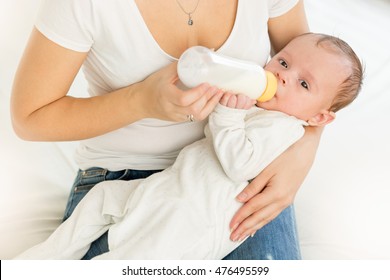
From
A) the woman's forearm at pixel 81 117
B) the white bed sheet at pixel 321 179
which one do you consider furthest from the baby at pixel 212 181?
the white bed sheet at pixel 321 179

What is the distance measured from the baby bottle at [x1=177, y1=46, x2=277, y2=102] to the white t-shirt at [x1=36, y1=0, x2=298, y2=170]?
119 mm

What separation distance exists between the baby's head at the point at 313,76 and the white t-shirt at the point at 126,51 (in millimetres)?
74

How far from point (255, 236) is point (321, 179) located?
0.43m

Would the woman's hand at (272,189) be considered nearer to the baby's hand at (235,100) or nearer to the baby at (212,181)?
the baby at (212,181)

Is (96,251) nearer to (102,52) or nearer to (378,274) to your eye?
(102,52)

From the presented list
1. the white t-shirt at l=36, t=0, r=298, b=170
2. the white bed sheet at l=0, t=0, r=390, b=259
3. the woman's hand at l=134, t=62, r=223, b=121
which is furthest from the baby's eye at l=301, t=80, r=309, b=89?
the white bed sheet at l=0, t=0, r=390, b=259

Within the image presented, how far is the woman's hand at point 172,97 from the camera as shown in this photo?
2.89 ft

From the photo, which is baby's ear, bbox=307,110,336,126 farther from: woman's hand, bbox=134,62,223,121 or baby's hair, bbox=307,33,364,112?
woman's hand, bbox=134,62,223,121

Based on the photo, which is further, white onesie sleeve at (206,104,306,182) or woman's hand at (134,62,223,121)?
white onesie sleeve at (206,104,306,182)

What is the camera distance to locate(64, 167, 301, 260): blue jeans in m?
1.09

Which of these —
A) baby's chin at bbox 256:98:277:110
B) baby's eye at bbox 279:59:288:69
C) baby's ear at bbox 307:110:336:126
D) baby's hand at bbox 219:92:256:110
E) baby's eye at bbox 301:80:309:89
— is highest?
baby's hand at bbox 219:92:256:110

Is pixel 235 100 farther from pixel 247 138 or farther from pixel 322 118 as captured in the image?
pixel 322 118

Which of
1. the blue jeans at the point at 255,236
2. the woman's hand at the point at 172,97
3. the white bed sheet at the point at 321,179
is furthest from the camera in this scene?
the white bed sheet at the point at 321,179

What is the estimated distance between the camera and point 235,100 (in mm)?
Answer: 949
